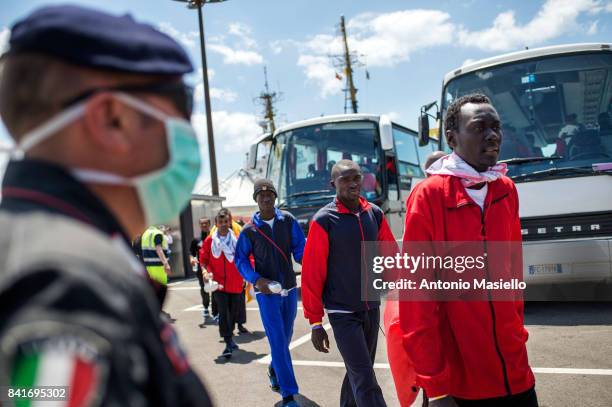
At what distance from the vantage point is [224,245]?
748 cm

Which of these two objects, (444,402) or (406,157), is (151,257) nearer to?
(406,157)

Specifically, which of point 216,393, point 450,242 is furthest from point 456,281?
point 216,393

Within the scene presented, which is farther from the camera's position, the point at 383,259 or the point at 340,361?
the point at 340,361

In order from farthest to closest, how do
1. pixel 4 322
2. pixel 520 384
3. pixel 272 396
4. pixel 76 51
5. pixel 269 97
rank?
pixel 269 97
pixel 272 396
pixel 520 384
pixel 76 51
pixel 4 322

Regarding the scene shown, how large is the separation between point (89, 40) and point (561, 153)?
694cm

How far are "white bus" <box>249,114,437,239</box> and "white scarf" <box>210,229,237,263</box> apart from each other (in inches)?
97.4

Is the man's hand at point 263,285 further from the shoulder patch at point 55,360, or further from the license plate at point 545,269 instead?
the shoulder patch at point 55,360

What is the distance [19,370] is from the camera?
2.31ft

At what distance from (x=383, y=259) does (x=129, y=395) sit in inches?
138

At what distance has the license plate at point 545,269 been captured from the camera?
6.56 m

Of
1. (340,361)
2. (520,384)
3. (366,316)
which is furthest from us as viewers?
(340,361)

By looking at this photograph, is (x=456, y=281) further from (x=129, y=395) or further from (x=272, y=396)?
(x=272, y=396)

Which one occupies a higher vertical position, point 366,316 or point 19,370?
point 19,370

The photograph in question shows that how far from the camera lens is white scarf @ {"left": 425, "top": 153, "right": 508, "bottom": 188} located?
2354 millimetres
